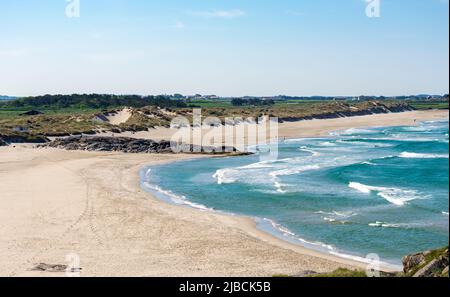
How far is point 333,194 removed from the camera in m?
32.7

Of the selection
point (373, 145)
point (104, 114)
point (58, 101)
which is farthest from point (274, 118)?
point (58, 101)

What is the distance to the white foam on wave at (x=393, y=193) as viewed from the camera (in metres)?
30.9

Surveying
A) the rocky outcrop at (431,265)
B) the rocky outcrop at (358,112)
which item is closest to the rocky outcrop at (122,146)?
the rocky outcrop at (431,265)

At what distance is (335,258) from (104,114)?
73386 mm

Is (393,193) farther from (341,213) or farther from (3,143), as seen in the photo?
(3,143)

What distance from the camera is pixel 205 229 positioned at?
24406 millimetres

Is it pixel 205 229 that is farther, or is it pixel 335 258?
pixel 205 229

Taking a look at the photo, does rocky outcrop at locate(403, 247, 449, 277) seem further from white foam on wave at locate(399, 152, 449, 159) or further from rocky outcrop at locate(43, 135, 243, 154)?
rocky outcrop at locate(43, 135, 243, 154)

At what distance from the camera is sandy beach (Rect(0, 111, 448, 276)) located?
1822 centimetres

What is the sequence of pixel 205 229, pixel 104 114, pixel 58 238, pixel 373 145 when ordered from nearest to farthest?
pixel 58 238
pixel 205 229
pixel 373 145
pixel 104 114

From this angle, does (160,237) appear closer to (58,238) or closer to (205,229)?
(205,229)

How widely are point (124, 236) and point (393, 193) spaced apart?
18.1 metres

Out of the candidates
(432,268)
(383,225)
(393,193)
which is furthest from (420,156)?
(432,268)
